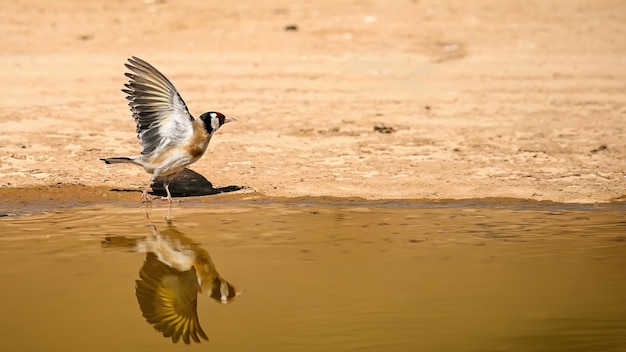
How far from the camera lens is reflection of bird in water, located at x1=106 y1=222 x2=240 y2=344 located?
5883 millimetres

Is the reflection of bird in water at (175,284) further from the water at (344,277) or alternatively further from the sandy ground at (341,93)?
the sandy ground at (341,93)

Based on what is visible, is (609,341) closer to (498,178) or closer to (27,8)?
(498,178)

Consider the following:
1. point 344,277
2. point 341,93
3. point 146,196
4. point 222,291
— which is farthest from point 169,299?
point 341,93

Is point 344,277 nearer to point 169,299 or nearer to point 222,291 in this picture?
point 222,291

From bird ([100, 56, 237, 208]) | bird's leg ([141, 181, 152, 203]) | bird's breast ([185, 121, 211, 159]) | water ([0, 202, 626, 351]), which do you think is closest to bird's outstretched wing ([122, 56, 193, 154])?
bird ([100, 56, 237, 208])

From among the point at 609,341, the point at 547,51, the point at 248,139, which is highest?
the point at 547,51

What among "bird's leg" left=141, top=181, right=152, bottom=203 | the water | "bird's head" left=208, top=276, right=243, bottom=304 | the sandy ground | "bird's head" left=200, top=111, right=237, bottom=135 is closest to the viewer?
the water

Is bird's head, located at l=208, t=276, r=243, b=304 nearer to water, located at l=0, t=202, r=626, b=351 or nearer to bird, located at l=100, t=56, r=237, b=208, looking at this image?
water, located at l=0, t=202, r=626, b=351

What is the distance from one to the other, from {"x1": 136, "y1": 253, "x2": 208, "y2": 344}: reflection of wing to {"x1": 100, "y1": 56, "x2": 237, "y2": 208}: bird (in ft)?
6.01

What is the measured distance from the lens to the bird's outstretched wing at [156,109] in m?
9.20

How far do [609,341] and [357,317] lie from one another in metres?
1.31

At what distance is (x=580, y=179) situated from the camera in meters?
10.2

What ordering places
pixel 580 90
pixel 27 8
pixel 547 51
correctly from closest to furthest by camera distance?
pixel 580 90 → pixel 547 51 → pixel 27 8

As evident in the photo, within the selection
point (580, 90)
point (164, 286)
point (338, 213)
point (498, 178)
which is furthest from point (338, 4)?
point (164, 286)
